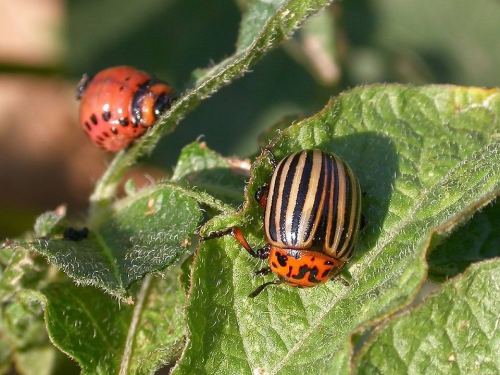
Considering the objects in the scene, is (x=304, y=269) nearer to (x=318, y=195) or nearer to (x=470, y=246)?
(x=318, y=195)

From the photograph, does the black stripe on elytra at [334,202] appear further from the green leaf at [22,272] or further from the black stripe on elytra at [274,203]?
the green leaf at [22,272]

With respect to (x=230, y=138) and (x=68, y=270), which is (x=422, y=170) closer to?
(x=68, y=270)

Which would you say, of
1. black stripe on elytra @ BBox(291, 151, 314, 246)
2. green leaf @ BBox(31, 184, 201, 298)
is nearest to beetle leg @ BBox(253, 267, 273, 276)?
black stripe on elytra @ BBox(291, 151, 314, 246)

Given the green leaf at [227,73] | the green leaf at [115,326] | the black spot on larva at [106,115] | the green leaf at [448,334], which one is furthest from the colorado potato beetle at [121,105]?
the green leaf at [448,334]

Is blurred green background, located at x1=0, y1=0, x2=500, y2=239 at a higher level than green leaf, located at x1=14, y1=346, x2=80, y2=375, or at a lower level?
higher

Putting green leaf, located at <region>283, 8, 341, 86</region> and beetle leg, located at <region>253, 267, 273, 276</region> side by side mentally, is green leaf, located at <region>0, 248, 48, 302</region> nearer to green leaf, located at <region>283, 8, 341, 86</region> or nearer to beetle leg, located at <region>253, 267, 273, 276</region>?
beetle leg, located at <region>253, 267, 273, 276</region>
